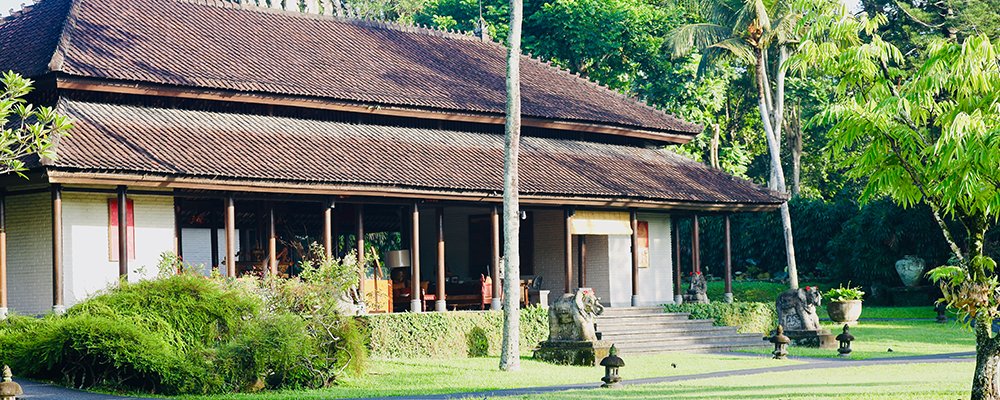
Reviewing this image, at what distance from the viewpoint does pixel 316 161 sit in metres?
24.1

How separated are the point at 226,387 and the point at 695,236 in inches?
668

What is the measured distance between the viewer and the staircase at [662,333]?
25.9m

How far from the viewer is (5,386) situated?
13133 mm

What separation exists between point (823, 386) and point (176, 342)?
913 centimetres

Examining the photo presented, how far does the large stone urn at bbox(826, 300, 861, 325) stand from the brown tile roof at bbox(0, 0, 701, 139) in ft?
19.2

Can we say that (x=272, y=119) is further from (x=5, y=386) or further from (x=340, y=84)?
(x=5, y=386)

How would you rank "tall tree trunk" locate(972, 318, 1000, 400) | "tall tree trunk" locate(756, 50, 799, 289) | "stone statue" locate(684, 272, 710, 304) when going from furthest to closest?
"tall tree trunk" locate(756, 50, 799, 289), "stone statue" locate(684, 272, 710, 304), "tall tree trunk" locate(972, 318, 1000, 400)

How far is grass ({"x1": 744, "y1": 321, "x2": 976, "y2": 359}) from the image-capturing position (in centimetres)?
2584

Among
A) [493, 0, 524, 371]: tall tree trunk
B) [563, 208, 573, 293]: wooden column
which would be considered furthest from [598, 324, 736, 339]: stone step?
[493, 0, 524, 371]: tall tree trunk

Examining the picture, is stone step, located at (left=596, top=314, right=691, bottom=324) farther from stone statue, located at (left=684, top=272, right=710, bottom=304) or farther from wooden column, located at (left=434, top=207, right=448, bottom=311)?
wooden column, located at (left=434, top=207, right=448, bottom=311)

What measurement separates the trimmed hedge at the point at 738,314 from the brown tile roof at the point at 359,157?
2.49 meters

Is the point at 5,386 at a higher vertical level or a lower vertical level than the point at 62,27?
lower

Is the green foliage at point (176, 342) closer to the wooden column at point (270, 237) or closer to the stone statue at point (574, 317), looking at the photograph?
the wooden column at point (270, 237)

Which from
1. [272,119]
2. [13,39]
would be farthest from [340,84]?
[13,39]
